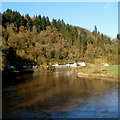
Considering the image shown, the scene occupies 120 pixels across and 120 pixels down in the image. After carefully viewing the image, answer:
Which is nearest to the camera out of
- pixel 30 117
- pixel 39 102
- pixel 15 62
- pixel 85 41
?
pixel 30 117

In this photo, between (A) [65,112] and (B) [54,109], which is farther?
(B) [54,109]

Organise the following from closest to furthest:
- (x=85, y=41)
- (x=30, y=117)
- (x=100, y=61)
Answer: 1. (x=30, y=117)
2. (x=100, y=61)
3. (x=85, y=41)

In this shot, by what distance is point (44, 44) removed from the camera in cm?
11981

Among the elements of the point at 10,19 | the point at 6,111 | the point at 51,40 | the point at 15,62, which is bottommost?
the point at 6,111

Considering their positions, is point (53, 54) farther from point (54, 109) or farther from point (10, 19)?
point (54, 109)

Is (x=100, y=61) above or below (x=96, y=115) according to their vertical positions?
above

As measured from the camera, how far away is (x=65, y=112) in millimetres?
16375

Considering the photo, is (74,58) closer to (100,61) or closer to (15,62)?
(15,62)

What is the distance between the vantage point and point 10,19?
12544cm

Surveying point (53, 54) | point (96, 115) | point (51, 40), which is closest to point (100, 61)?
point (96, 115)

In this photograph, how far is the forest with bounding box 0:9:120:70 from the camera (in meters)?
84.3

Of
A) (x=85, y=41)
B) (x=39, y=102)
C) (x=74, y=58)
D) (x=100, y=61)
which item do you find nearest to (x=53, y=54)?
(x=74, y=58)

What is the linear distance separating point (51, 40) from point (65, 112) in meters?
112

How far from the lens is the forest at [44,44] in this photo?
3319 inches
